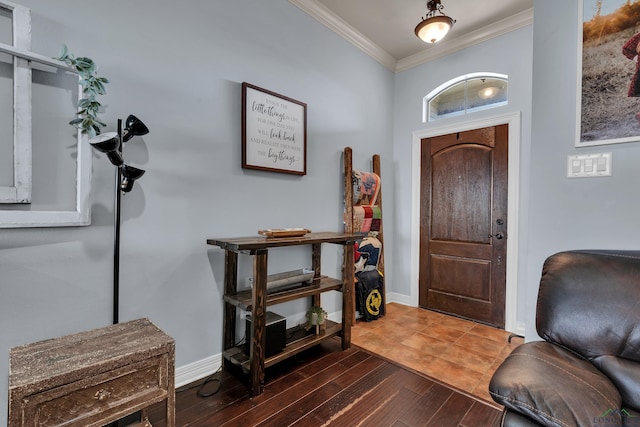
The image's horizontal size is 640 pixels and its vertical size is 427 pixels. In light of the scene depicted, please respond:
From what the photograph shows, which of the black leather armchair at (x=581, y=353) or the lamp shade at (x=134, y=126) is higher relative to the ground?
the lamp shade at (x=134, y=126)

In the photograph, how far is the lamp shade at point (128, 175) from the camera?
4.73ft

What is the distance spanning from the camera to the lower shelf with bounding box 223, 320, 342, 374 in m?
1.88

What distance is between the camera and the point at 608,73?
1.39 m

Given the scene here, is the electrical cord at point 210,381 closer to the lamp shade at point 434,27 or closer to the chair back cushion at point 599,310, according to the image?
the chair back cushion at point 599,310

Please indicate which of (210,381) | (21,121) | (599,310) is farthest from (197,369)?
(599,310)

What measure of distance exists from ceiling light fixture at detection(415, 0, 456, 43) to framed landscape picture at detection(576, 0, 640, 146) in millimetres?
1195

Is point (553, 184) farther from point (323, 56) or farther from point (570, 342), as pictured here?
point (323, 56)

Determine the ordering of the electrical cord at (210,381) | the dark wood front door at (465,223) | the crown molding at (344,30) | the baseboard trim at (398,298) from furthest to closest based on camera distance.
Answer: the baseboard trim at (398,298) → the dark wood front door at (465,223) → the crown molding at (344,30) → the electrical cord at (210,381)

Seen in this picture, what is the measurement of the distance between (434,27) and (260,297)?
2.59m

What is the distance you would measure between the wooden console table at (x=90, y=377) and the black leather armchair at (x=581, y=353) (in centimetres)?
125

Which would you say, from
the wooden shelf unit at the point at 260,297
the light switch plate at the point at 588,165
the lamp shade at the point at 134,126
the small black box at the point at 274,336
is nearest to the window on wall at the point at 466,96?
the light switch plate at the point at 588,165

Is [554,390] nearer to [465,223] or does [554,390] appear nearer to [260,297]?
[260,297]

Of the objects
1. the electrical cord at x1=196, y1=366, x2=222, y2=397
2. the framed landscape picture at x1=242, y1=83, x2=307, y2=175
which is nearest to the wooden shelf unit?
the electrical cord at x1=196, y1=366, x2=222, y2=397

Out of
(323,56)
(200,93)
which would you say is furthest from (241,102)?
(323,56)
